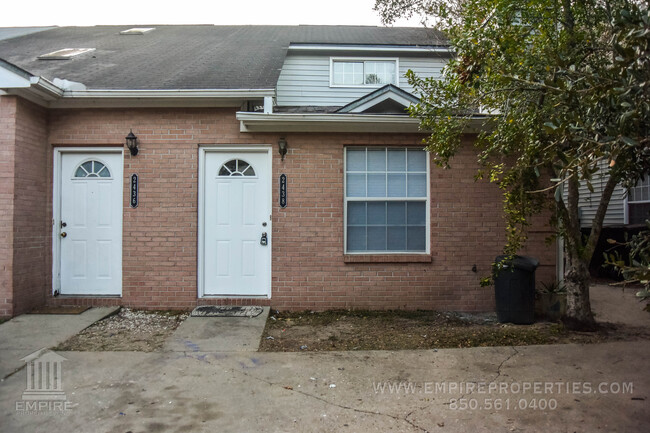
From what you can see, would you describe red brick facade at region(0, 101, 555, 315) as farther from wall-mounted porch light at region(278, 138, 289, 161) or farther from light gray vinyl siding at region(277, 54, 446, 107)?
light gray vinyl siding at region(277, 54, 446, 107)

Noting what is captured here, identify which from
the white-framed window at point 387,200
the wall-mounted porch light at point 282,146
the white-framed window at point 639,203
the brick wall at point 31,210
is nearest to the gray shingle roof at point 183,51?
the wall-mounted porch light at point 282,146

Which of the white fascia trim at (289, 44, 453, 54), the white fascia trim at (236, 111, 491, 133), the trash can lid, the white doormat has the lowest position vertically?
the white doormat

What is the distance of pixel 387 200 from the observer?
21.7ft

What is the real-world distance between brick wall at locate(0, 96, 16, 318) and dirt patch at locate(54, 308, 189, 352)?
1.30 meters

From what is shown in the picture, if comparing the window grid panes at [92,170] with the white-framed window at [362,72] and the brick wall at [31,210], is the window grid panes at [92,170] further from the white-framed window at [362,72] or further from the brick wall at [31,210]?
the white-framed window at [362,72]

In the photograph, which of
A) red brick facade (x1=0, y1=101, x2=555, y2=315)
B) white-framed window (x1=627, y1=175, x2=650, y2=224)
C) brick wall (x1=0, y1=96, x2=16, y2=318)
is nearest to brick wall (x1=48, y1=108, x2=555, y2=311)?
red brick facade (x1=0, y1=101, x2=555, y2=315)

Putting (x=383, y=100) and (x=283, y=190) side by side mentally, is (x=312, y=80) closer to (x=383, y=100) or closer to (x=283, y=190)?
(x=383, y=100)

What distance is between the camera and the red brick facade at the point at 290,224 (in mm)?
6355

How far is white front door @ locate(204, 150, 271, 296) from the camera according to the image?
A: 647 centimetres

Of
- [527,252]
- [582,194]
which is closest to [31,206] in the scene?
[527,252]

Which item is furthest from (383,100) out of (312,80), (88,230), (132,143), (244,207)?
(88,230)

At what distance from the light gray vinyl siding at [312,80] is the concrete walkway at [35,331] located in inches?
284

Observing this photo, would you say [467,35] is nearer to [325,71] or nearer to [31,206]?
[31,206]

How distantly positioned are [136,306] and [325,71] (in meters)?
7.67
